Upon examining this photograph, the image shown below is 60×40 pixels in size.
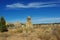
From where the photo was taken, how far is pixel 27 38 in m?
19.1

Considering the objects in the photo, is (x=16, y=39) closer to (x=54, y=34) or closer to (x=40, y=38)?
A: (x=40, y=38)

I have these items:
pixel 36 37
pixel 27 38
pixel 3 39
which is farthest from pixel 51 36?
pixel 3 39

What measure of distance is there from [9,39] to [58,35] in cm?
556

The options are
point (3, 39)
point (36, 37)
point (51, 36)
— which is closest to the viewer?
point (51, 36)

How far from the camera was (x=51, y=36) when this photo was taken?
16.9 meters

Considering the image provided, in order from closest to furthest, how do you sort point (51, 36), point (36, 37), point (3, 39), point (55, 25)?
point (51, 36) → point (36, 37) → point (55, 25) → point (3, 39)

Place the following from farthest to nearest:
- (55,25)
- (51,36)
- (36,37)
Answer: (55,25)
(36,37)
(51,36)

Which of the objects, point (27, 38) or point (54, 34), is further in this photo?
point (27, 38)

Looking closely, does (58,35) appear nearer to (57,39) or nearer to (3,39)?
(57,39)

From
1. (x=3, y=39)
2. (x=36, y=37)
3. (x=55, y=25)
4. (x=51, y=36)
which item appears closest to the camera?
(x=51, y=36)

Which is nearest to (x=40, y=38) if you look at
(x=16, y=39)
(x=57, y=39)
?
(x=57, y=39)

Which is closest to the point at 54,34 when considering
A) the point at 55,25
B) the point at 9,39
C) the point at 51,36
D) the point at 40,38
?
the point at 51,36

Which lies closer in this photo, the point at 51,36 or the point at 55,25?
the point at 51,36

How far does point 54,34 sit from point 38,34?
6.55ft
